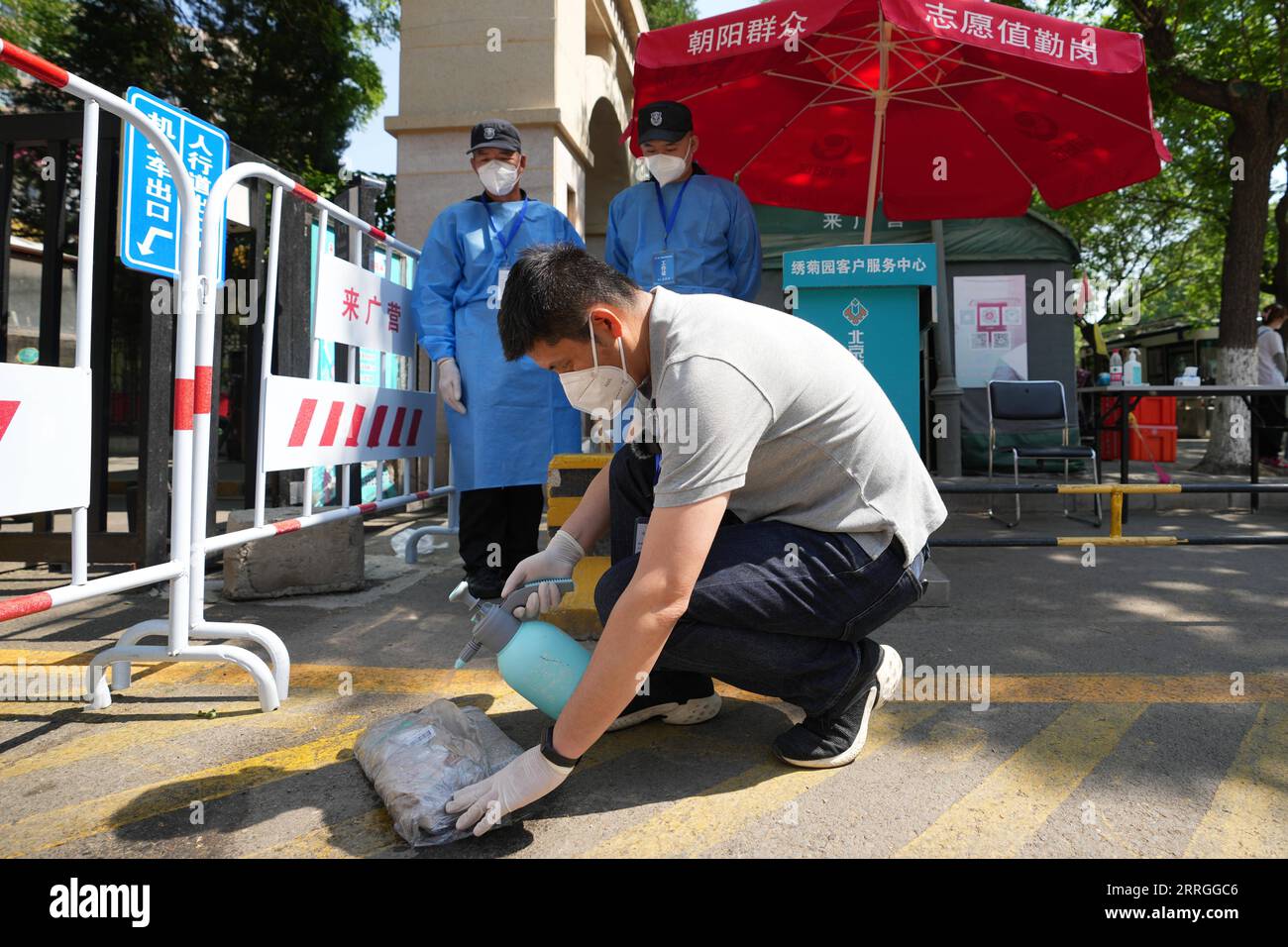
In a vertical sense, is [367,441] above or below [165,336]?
below

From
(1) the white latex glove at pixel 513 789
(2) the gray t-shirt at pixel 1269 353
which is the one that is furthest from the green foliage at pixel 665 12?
(1) the white latex glove at pixel 513 789

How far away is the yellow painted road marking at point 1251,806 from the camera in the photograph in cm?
171

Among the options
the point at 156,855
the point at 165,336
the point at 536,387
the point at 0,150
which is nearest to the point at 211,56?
the point at 0,150

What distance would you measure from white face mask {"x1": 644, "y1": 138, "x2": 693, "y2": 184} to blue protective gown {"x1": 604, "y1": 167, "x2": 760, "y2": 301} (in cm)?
6

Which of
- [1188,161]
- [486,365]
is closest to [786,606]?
[486,365]

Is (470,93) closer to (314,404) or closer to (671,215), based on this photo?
(671,215)

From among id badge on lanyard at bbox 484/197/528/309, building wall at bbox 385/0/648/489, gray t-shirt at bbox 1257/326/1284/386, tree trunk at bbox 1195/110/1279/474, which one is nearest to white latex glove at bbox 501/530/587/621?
id badge on lanyard at bbox 484/197/528/309

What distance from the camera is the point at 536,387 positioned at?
12.3ft

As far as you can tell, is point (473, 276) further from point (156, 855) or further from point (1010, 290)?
point (1010, 290)

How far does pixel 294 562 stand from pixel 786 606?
108 inches

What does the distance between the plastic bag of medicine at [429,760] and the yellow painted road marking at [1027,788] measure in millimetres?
924

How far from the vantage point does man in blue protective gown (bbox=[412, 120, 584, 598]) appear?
146 inches

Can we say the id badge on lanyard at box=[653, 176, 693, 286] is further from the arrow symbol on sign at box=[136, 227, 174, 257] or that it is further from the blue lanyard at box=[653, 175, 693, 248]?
the arrow symbol on sign at box=[136, 227, 174, 257]
